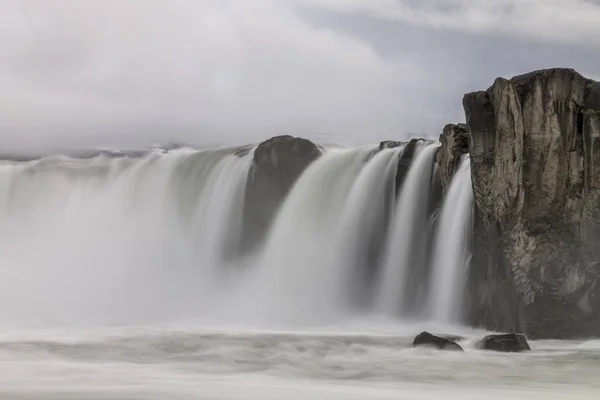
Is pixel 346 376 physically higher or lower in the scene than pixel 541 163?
lower

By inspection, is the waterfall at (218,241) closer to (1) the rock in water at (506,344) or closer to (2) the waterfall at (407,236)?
(2) the waterfall at (407,236)

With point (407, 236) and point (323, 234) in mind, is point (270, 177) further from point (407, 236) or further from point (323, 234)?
point (407, 236)

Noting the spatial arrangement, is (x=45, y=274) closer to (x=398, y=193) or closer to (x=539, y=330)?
(x=398, y=193)

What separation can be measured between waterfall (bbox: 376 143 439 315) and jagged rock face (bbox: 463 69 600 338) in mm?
4642

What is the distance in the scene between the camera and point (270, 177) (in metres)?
40.8

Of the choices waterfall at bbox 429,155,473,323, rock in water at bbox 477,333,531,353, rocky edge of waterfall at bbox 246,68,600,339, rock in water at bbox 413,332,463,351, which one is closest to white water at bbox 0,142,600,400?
waterfall at bbox 429,155,473,323

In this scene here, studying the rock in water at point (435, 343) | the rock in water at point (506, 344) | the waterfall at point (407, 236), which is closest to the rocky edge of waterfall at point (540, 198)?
the rock in water at point (506, 344)

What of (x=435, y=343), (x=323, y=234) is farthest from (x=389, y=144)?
(x=435, y=343)

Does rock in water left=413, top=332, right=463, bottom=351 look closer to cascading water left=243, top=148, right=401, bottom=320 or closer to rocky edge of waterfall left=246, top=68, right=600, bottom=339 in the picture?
rocky edge of waterfall left=246, top=68, right=600, bottom=339

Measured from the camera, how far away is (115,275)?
4297cm

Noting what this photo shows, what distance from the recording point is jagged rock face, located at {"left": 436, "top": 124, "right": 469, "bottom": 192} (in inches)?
1189

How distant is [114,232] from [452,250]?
22250mm

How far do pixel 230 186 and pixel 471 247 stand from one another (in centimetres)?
1565

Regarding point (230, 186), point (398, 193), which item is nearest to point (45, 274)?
point (230, 186)
